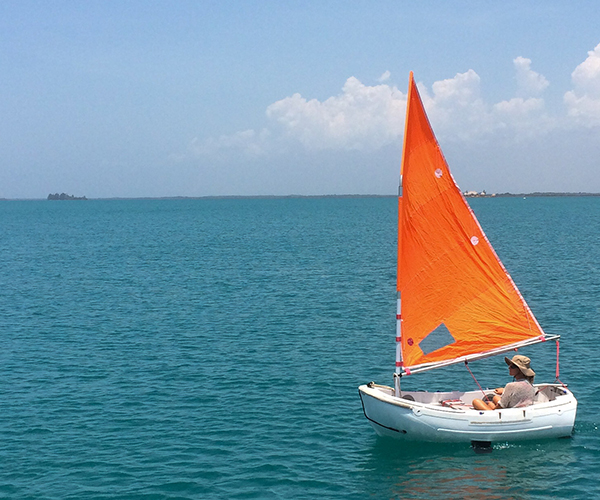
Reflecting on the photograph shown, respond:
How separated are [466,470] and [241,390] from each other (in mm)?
11071

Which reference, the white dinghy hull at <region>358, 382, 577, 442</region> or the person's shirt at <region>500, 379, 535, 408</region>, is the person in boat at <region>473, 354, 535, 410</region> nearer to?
the person's shirt at <region>500, 379, 535, 408</region>

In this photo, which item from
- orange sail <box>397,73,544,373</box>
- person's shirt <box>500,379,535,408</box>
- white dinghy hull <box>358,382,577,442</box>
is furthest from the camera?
orange sail <box>397,73,544,373</box>

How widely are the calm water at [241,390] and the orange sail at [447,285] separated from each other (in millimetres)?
3511

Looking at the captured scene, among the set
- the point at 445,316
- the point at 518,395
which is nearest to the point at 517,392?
the point at 518,395

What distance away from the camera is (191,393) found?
94.7 ft

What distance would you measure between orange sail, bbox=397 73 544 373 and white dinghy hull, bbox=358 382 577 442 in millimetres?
1557

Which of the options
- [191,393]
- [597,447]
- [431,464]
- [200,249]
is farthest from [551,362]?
[200,249]

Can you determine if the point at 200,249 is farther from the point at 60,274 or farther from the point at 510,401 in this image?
the point at 510,401

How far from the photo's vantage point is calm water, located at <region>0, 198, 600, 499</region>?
68.4 ft

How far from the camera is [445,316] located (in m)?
23.8

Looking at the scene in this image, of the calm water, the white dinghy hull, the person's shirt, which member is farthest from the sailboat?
the calm water

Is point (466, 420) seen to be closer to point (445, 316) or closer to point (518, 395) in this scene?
point (518, 395)

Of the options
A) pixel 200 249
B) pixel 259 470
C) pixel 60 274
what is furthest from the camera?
pixel 200 249

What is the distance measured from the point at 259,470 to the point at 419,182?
10.7 m
